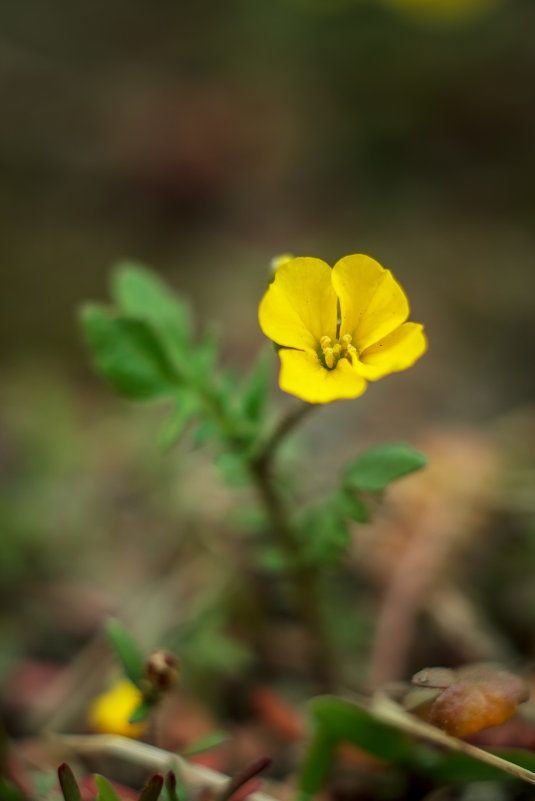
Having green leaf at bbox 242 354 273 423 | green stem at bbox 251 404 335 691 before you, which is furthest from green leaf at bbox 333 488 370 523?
green leaf at bbox 242 354 273 423

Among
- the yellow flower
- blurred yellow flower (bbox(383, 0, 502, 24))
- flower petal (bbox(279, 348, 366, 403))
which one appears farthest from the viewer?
blurred yellow flower (bbox(383, 0, 502, 24))

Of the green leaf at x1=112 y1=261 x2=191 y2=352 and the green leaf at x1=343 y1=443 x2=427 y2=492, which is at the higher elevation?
the green leaf at x1=112 y1=261 x2=191 y2=352

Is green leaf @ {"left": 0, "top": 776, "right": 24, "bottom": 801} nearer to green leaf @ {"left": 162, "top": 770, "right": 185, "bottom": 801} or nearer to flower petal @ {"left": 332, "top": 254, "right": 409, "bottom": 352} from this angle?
green leaf @ {"left": 162, "top": 770, "right": 185, "bottom": 801}

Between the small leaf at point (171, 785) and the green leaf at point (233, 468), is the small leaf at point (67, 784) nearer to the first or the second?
the small leaf at point (171, 785)

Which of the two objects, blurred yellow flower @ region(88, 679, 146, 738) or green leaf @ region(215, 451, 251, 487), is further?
blurred yellow flower @ region(88, 679, 146, 738)

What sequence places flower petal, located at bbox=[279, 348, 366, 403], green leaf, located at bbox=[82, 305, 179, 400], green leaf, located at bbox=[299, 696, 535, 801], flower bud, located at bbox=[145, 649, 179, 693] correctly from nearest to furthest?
flower petal, located at bbox=[279, 348, 366, 403] < flower bud, located at bbox=[145, 649, 179, 693] < green leaf, located at bbox=[299, 696, 535, 801] < green leaf, located at bbox=[82, 305, 179, 400]

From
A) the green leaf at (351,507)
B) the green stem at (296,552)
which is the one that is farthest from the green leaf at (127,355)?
the green leaf at (351,507)
